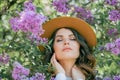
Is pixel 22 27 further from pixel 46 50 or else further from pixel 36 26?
pixel 46 50

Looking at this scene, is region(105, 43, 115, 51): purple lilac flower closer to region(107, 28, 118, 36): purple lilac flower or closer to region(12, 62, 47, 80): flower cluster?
region(107, 28, 118, 36): purple lilac flower

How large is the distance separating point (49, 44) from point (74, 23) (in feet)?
0.72

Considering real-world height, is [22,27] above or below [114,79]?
above

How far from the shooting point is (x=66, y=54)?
3217 mm

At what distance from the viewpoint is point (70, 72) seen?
3.28m

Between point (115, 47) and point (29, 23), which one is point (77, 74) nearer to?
point (115, 47)

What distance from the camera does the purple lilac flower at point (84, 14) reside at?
3.94 m

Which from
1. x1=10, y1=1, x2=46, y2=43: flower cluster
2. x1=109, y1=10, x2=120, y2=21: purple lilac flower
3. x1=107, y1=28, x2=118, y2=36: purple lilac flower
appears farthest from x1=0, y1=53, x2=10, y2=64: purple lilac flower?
x1=107, y1=28, x2=118, y2=36: purple lilac flower

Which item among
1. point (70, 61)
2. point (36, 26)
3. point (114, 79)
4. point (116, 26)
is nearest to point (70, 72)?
point (70, 61)

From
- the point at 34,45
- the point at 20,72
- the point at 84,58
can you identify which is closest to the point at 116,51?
the point at 84,58

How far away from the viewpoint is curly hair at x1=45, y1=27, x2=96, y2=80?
10.9 ft

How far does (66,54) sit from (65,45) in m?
0.06

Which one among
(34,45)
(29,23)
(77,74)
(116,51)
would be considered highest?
(29,23)

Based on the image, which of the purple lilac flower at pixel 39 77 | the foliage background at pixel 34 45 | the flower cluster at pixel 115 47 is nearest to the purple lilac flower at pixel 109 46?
the flower cluster at pixel 115 47
